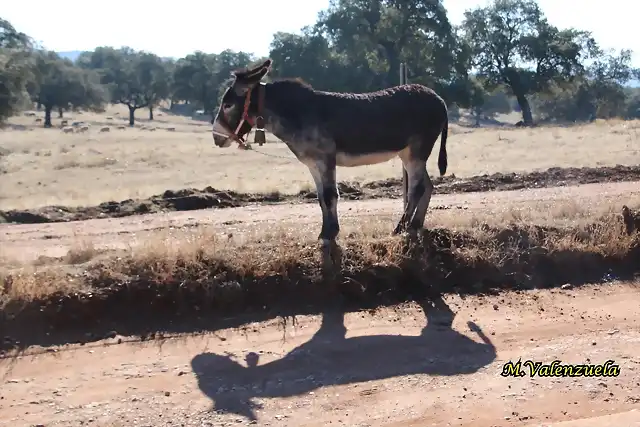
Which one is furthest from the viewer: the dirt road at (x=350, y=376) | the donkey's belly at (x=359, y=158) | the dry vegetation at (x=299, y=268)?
the donkey's belly at (x=359, y=158)

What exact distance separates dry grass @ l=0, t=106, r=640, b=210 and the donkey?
8092 mm

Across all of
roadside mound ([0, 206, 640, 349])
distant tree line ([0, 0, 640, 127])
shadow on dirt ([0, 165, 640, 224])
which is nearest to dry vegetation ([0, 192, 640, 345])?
roadside mound ([0, 206, 640, 349])

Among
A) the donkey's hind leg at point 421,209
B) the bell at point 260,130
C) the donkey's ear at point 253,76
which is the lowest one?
the donkey's hind leg at point 421,209

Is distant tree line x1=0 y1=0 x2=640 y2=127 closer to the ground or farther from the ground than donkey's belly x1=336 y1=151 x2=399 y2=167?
farther from the ground

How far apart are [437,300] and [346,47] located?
140ft

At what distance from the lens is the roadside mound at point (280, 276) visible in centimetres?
688

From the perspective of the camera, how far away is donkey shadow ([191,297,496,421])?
5.83 m

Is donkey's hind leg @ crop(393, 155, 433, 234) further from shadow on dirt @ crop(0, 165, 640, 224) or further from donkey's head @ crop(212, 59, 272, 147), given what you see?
shadow on dirt @ crop(0, 165, 640, 224)

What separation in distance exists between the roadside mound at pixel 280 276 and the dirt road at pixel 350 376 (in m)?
0.35

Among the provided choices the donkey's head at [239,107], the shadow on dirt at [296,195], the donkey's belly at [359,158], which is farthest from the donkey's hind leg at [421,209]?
the shadow on dirt at [296,195]

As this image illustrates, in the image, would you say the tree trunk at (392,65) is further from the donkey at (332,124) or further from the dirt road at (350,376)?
the dirt road at (350,376)

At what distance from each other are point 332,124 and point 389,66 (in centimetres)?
3891

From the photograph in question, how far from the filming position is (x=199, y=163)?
3056cm

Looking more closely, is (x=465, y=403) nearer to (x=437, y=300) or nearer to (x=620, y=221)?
(x=437, y=300)
